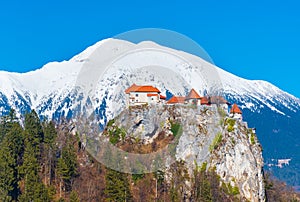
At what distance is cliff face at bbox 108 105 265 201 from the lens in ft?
202

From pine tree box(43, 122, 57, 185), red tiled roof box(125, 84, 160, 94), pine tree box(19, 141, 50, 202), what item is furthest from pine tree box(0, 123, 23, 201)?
red tiled roof box(125, 84, 160, 94)

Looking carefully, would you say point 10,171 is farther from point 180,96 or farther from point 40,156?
point 180,96

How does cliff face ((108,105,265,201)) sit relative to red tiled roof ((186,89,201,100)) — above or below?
below

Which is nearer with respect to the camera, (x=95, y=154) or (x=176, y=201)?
(x=176, y=201)

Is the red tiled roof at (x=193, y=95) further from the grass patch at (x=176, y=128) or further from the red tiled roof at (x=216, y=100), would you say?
the grass patch at (x=176, y=128)

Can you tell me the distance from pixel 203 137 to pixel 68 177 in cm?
1772

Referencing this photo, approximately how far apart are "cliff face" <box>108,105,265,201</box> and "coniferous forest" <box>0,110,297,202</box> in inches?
55.5

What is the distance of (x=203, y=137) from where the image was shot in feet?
206

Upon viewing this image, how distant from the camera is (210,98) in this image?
2468 inches

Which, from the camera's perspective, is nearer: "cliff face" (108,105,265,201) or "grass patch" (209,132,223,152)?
"cliff face" (108,105,265,201)

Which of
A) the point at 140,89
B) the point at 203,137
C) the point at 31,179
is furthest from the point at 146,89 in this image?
the point at 31,179

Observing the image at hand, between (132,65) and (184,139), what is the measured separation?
2080cm

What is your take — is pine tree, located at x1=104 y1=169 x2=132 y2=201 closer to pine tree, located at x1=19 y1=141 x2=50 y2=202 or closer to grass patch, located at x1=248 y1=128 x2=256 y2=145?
pine tree, located at x1=19 y1=141 x2=50 y2=202

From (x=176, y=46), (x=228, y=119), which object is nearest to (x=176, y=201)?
(x=228, y=119)
